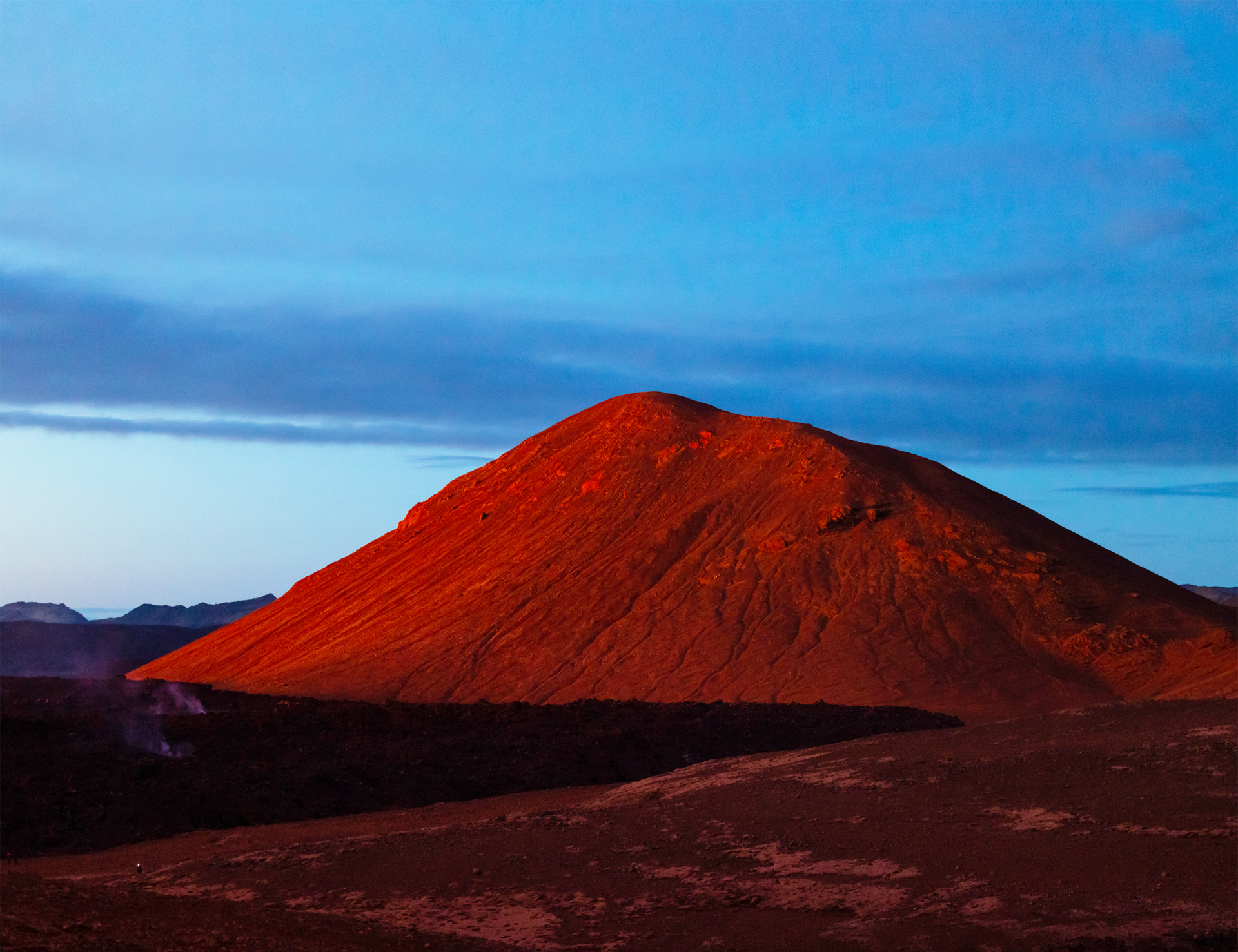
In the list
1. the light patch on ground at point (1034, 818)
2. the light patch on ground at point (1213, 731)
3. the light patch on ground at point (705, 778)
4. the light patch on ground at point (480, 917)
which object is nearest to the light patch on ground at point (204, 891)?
the light patch on ground at point (480, 917)

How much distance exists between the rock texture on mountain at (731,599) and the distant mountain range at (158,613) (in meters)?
97.9

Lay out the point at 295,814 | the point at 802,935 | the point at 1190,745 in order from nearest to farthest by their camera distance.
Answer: the point at 802,935 < the point at 1190,745 < the point at 295,814

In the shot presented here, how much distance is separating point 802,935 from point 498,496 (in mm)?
43316

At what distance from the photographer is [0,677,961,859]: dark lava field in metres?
17.9

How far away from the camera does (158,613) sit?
5999 inches

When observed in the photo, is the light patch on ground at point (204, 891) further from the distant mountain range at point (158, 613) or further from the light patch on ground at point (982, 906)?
the distant mountain range at point (158, 613)

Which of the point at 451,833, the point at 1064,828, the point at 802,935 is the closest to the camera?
the point at 802,935

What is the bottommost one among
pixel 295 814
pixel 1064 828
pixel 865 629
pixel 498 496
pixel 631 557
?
pixel 295 814

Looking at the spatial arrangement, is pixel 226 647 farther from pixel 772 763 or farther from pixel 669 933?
pixel 669 933

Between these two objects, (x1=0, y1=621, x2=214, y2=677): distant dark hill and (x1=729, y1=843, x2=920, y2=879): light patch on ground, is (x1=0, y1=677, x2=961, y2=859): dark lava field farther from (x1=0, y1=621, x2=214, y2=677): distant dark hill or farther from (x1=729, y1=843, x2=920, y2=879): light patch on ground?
(x1=0, y1=621, x2=214, y2=677): distant dark hill

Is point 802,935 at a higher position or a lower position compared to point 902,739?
lower

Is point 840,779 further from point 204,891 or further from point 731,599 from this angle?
point 731,599

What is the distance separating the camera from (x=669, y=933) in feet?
32.1

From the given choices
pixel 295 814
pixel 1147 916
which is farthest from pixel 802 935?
pixel 295 814
